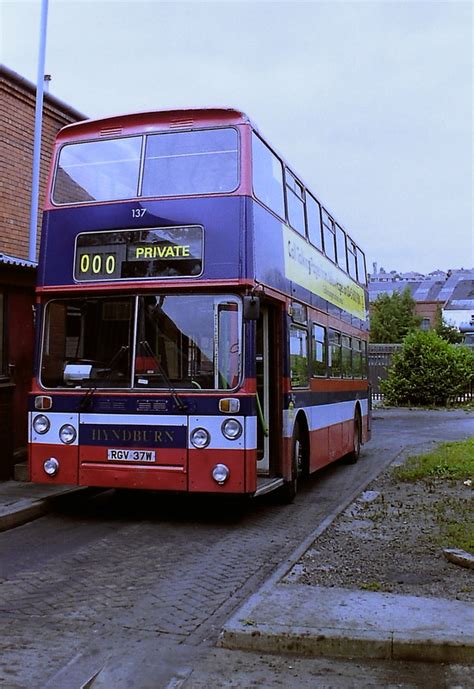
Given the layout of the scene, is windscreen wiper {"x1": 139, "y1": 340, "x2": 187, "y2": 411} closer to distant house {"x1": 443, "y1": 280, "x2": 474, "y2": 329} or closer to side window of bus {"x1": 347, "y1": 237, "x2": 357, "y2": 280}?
side window of bus {"x1": 347, "y1": 237, "x2": 357, "y2": 280}

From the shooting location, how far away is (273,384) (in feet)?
31.8

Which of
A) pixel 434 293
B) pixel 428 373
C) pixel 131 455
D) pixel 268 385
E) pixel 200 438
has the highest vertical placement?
pixel 434 293

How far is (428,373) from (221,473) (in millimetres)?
26159

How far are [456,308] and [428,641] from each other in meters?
85.3

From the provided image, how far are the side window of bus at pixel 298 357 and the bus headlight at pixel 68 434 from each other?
2951mm

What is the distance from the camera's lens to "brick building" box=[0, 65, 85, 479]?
433 inches

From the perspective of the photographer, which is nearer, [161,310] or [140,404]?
[140,404]

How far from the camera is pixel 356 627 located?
4965mm

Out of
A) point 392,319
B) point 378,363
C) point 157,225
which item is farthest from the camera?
point 392,319

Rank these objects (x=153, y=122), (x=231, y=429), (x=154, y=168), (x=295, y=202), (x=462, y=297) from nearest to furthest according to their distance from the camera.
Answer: (x=231, y=429), (x=154, y=168), (x=153, y=122), (x=295, y=202), (x=462, y=297)

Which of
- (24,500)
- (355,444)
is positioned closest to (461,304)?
(355,444)

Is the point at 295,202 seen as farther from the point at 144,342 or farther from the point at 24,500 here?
the point at 24,500

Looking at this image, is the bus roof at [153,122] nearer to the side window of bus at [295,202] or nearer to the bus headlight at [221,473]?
the side window of bus at [295,202]

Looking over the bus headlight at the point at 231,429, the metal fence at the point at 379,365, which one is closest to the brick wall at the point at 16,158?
the bus headlight at the point at 231,429
